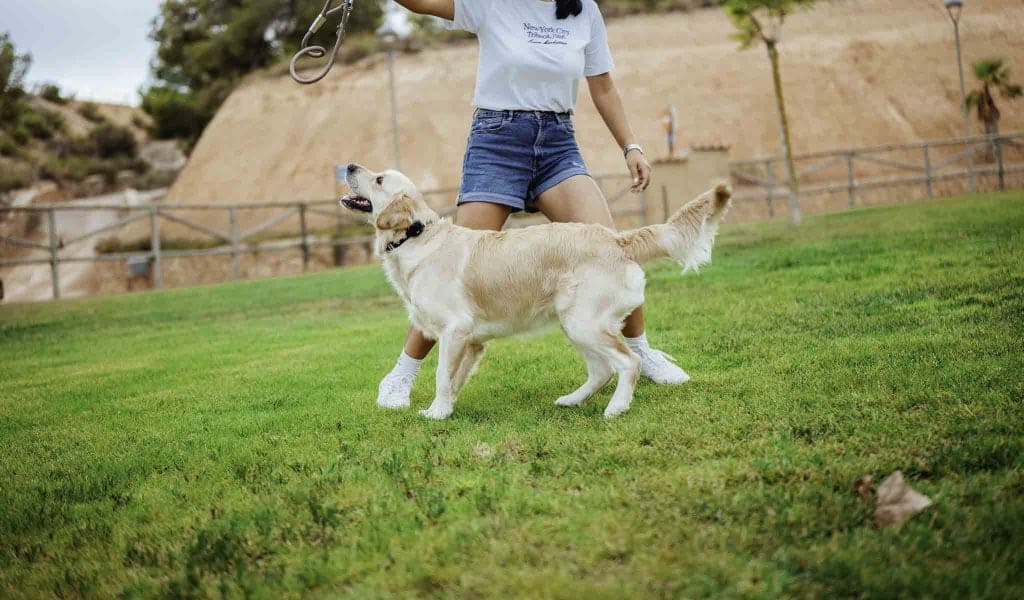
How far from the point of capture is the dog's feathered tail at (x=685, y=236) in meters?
4.19

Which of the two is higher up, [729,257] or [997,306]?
[997,306]

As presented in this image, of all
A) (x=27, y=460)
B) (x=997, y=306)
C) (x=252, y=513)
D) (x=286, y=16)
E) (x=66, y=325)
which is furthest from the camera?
(x=286, y=16)

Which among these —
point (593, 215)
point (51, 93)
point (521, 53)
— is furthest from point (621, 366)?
point (51, 93)

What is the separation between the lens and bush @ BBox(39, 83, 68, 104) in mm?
59781

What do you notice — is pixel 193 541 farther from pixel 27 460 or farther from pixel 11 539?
pixel 27 460

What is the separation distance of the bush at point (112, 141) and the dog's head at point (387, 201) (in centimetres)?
5460

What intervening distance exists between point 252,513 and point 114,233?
117 feet

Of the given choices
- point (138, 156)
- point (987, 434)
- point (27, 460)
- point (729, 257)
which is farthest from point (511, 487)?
point (138, 156)

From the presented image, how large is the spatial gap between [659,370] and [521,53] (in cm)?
192

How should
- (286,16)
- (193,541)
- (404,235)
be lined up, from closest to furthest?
(193,541)
(404,235)
(286,16)

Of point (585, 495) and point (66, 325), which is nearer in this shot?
point (585, 495)

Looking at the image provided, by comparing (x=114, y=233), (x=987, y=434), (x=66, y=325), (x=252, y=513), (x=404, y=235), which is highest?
(x=404, y=235)

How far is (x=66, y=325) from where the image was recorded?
11289 millimetres

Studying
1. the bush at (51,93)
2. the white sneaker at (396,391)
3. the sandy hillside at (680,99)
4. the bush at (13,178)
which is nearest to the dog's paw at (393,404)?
the white sneaker at (396,391)
